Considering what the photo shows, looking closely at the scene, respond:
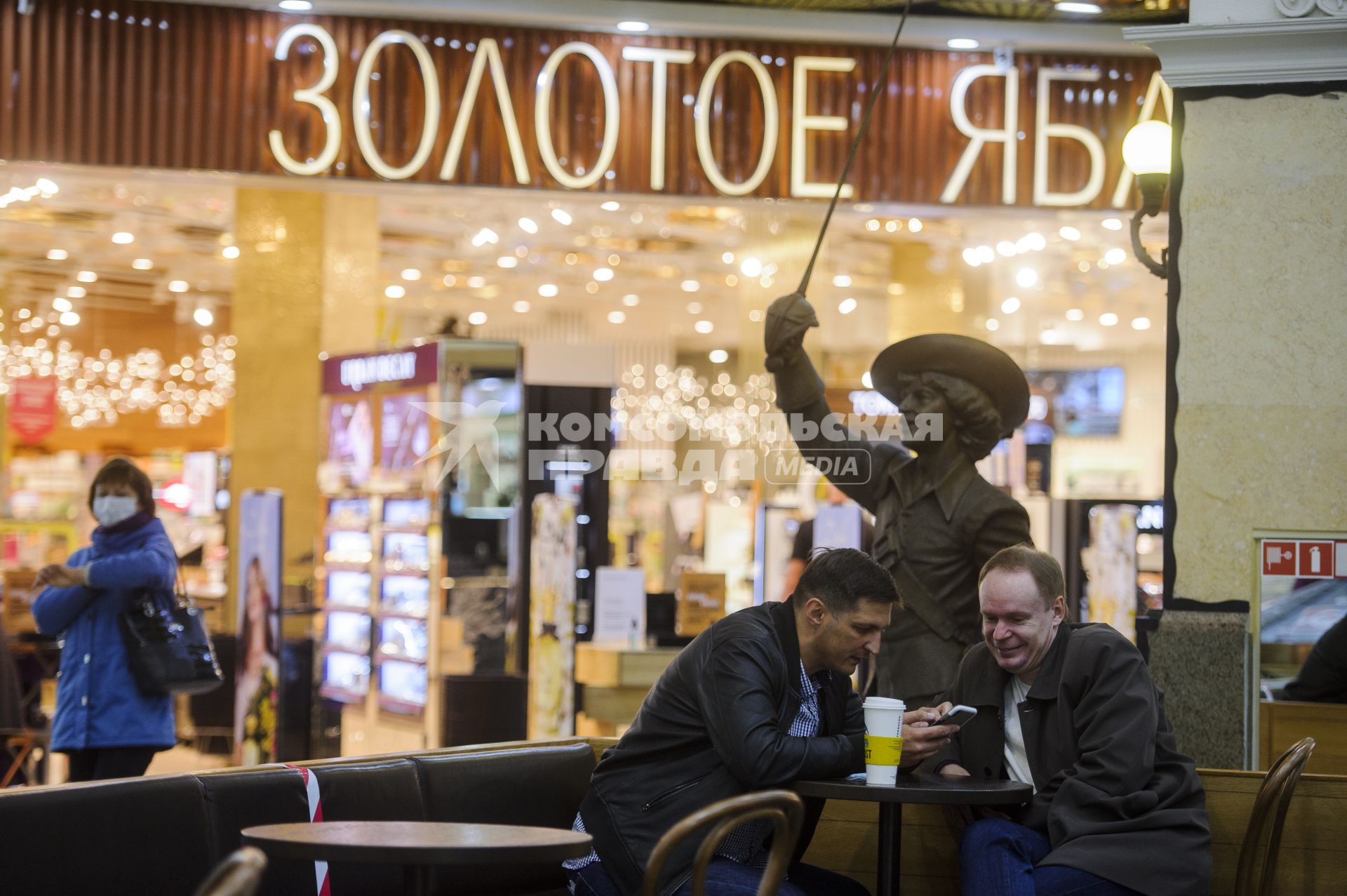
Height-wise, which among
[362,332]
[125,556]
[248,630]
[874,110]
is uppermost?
[874,110]

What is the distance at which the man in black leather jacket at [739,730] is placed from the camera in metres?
3.20

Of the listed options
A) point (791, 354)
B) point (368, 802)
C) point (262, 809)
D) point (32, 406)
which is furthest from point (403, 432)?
point (32, 406)

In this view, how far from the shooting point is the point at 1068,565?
8.69 m

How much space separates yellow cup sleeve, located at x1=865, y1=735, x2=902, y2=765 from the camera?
3125 millimetres

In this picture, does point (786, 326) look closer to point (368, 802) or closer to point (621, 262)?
point (368, 802)

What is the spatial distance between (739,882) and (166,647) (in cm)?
275

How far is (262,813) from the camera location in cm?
339

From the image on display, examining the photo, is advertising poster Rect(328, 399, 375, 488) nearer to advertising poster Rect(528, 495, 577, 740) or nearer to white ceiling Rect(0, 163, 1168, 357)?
advertising poster Rect(528, 495, 577, 740)

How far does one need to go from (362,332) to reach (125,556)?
546 cm

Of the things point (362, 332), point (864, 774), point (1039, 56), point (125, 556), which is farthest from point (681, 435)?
point (864, 774)

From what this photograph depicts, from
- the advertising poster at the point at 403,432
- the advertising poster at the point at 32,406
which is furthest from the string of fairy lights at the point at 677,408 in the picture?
the advertising poster at the point at 403,432

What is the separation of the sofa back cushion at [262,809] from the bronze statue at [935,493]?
1743 mm

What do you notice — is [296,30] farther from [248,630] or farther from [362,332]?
[362,332]

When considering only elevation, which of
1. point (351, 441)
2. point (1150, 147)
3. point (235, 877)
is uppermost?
point (1150, 147)
